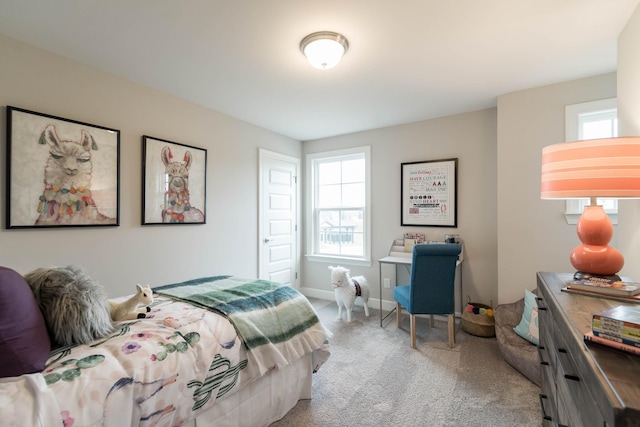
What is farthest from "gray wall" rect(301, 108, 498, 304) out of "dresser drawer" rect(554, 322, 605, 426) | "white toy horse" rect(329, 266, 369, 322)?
"dresser drawer" rect(554, 322, 605, 426)

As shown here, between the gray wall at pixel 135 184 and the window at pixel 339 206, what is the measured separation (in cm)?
103

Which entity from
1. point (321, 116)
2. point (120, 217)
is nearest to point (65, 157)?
point (120, 217)

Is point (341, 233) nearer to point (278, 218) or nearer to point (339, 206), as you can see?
point (339, 206)

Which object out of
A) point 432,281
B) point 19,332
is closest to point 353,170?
point 432,281

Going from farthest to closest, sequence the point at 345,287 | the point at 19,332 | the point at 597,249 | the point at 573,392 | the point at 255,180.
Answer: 1. the point at 255,180
2. the point at 345,287
3. the point at 597,249
4. the point at 19,332
5. the point at 573,392

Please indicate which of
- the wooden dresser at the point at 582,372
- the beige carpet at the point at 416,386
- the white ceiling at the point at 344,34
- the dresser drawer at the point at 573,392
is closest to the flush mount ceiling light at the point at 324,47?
the white ceiling at the point at 344,34

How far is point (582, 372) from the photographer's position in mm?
767

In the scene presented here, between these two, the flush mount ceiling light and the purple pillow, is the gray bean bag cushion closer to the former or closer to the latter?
the flush mount ceiling light

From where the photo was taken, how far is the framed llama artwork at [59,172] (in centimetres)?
197

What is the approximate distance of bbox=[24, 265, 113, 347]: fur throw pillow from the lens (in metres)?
1.18

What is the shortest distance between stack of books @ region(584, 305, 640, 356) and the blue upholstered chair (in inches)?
73.1

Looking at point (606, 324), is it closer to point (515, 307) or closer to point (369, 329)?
point (515, 307)

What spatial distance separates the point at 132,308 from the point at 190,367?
500mm

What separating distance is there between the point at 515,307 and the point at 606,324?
237 centimetres
